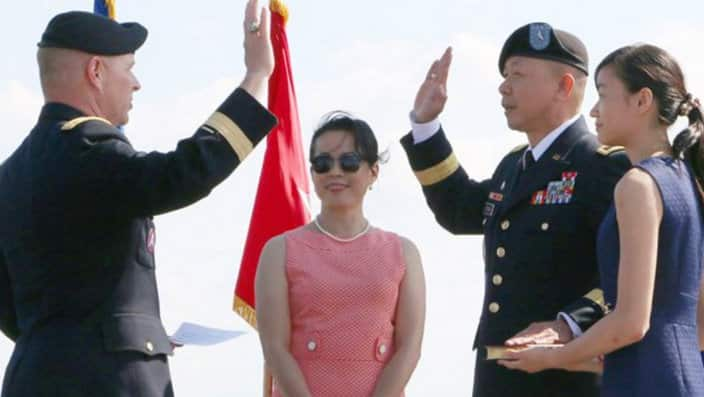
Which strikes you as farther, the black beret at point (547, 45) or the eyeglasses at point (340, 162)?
the black beret at point (547, 45)

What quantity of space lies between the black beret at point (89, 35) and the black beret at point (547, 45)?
5.63 ft

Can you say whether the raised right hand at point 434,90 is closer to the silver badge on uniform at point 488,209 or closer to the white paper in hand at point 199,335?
the silver badge on uniform at point 488,209

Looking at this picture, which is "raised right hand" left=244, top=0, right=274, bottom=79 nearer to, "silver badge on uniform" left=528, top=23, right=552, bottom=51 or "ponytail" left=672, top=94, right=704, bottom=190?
"ponytail" left=672, top=94, right=704, bottom=190

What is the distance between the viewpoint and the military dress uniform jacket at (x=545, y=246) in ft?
20.3

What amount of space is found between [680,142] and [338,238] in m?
1.65

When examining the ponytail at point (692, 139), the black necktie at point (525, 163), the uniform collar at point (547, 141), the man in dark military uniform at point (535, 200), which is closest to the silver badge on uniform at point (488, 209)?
the man in dark military uniform at point (535, 200)

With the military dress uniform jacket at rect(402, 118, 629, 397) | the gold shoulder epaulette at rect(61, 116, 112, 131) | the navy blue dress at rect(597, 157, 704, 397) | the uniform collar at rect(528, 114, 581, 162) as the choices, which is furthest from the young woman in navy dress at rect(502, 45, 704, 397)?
the gold shoulder epaulette at rect(61, 116, 112, 131)

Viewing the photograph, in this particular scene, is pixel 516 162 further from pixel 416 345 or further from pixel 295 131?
pixel 295 131

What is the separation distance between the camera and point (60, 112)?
18.0ft

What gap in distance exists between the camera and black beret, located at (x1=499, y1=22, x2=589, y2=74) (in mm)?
6531

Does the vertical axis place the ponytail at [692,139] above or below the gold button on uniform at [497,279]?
above

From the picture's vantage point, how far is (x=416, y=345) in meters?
6.30

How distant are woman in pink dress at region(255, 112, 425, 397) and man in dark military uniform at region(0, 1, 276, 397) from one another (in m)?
0.85

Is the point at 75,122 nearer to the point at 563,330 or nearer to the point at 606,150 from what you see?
the point at 563,330
